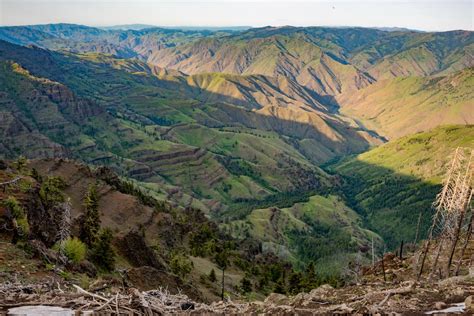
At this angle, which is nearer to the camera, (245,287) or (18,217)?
(18,217)

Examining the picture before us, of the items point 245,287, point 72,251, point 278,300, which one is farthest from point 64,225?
point 245,287

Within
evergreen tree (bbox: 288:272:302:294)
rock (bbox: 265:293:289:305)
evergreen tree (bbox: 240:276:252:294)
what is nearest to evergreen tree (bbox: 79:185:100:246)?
rock (bbox: 265:293:289:305)

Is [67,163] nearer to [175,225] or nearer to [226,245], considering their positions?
[175,225]

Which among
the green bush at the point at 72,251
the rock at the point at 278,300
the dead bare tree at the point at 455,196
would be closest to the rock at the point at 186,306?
the rock at the point at 278,300

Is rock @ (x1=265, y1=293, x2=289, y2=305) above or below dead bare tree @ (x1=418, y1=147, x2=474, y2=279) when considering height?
below

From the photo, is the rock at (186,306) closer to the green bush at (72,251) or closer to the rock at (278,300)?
the rock at (278,300)

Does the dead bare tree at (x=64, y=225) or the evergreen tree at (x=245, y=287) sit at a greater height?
the dead bare tree at (x=64, y=225)

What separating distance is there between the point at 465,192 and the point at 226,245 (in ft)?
340

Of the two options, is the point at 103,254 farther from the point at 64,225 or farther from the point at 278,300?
the point at 278,300

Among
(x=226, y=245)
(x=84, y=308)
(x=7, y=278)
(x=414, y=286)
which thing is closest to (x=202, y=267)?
(x=226, y=245)

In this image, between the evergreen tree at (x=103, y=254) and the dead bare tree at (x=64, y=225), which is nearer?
the dead bare tree at (x=64, y=225)

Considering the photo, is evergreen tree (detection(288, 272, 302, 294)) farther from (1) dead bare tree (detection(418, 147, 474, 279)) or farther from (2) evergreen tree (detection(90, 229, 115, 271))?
(1) dead bare tree (detection(418, 147, 474, 279))

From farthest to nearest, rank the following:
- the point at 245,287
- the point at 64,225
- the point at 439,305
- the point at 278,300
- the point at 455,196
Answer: the point at 245,287, the point at 455,196, the point at 64,225, the point at 278,300, the point at 439,305

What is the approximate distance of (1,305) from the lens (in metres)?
13.8
